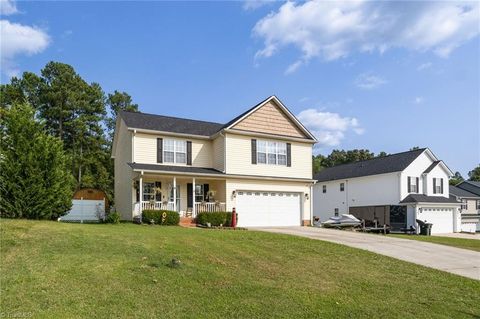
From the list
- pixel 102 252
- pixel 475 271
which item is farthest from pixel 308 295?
pixel 475 271

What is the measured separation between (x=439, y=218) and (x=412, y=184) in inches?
168

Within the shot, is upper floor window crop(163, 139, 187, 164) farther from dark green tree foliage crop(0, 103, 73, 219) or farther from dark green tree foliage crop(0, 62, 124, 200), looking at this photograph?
dark green tree foliage crop(0, 62, 124, 200)

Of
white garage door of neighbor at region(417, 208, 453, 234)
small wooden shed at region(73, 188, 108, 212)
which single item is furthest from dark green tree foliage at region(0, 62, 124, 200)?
white garage door of neighbor at region(417, 208, 453, 234)

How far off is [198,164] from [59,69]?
2790 centimetres

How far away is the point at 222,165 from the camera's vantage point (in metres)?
25.7

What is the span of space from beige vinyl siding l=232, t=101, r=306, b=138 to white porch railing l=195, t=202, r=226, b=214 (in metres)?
4.91

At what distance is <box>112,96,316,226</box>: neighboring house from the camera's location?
80.1 ft

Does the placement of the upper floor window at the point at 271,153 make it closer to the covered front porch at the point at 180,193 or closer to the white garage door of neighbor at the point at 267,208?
the white garage door of neighbor at the point at 267,208

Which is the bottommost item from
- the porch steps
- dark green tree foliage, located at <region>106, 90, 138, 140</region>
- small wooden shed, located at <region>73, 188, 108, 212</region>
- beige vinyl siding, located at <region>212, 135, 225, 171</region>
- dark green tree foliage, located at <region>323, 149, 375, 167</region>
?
the porch steps

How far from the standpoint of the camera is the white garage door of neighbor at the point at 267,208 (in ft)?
84.9

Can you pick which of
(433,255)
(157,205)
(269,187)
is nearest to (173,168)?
(157,205)

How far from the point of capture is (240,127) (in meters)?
26.2

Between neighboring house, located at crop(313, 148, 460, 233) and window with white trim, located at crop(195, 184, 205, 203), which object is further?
neighboring house, located at crop(313, 148, 460, 233)

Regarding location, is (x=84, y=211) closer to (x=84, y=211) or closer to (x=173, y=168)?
(x=84, y=211)
